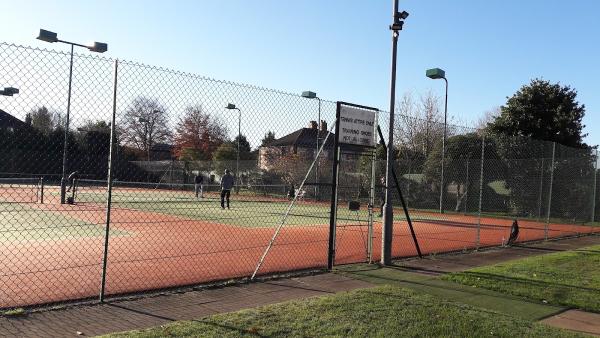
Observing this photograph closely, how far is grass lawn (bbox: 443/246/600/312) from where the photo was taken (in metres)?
7.64

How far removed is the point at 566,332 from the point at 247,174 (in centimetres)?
3012

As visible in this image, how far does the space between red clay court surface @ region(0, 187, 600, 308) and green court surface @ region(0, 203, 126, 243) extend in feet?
1.79

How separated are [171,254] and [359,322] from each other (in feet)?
18.1

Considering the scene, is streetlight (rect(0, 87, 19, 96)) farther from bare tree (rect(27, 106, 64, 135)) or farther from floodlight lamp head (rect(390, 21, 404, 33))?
floodlight lamp head (rect(390, 21, 404, 33))

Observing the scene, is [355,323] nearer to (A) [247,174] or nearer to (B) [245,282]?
(B) [245,282]

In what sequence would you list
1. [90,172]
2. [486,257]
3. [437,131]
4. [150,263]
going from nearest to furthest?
[150,263] < [486,257] < [90,172] < [437,131]

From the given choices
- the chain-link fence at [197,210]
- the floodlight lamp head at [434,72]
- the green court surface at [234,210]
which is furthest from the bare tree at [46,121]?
the floodlight lamp head at [434,72]

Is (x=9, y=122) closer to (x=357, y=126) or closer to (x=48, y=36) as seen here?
(x=357, y=126)

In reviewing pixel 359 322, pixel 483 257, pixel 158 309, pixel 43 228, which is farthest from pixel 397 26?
pixel 43 228

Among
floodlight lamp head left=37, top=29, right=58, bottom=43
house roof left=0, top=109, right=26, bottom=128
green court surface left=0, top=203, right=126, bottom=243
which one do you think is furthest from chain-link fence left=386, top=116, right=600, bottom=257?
floodlight lamp head left=37, top=29, right=58, bottom=43

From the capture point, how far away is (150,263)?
30.5 ft

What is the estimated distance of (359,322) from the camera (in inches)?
227

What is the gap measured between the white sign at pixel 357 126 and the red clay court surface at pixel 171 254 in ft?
7.42

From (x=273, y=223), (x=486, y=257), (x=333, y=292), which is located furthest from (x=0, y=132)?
(x=273, y=223)
